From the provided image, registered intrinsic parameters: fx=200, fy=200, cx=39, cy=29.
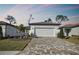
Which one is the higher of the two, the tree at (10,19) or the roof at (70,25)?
the tree at (10,19)

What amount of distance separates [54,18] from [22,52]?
154 centimetres

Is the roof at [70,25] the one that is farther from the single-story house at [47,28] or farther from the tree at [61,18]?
the tree at [61,18]

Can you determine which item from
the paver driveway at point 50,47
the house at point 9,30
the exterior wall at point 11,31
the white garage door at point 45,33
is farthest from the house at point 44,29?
the exterior wall at point 11,31

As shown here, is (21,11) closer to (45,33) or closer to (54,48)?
(45,33)

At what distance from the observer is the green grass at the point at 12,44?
668 centimetres

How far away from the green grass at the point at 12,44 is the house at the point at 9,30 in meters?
0.20

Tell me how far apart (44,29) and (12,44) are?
4.03ft

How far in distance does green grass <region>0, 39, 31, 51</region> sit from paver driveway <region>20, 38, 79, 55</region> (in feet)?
0.65

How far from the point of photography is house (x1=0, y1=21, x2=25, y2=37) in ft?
22.0

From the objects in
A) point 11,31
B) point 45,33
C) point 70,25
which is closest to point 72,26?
point 70,25

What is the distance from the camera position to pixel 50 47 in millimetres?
6707

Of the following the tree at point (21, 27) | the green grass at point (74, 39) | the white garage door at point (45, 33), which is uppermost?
the tree at point (21, 27)

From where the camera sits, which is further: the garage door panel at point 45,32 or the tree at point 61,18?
the garage door panel at point 45,32
